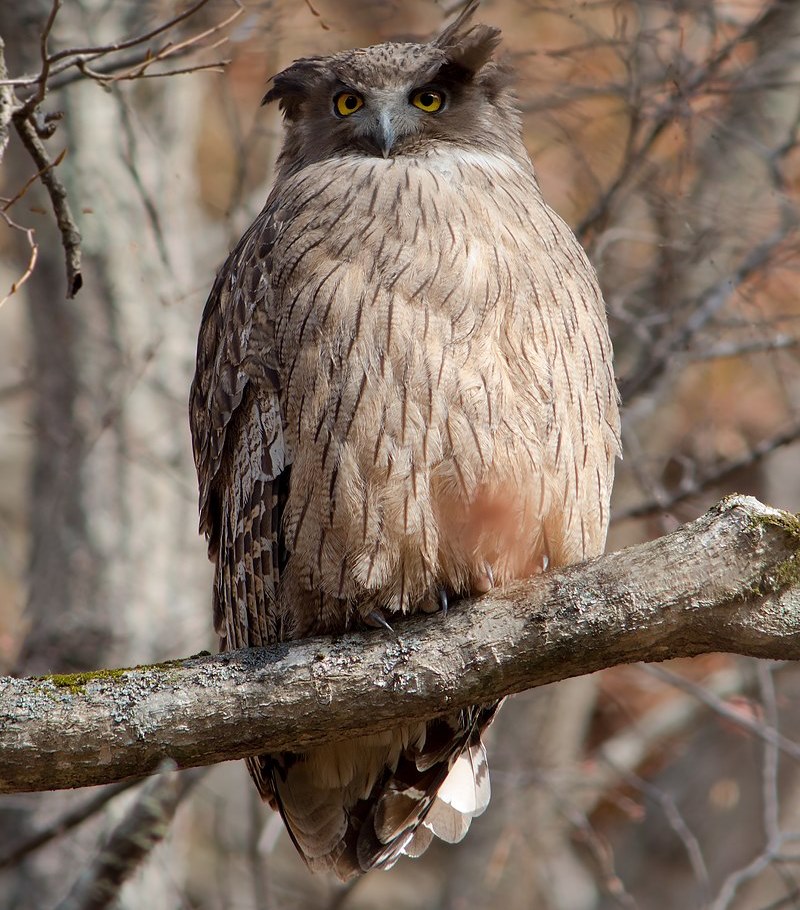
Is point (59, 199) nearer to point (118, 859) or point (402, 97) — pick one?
point (402, 97)

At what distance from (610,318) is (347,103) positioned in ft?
5.80

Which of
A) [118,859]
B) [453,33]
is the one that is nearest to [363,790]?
[118,859]

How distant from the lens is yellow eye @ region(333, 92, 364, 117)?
3984mm

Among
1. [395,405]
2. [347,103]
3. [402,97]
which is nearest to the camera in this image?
[395,405]

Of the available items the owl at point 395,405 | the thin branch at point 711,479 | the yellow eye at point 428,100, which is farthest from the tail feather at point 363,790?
the yellow eye at point 428,100

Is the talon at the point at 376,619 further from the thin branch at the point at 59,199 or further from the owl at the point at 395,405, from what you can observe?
the thin branch at the point at 59,199

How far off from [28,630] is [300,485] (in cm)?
305

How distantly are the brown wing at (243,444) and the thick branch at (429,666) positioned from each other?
547mm

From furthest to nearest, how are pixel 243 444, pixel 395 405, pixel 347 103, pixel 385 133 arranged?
pixel 347 103, pixel 385 133, pixel 243 444, pixel 395 405

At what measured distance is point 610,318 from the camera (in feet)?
17.4

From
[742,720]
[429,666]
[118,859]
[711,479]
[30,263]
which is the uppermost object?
[30,263]

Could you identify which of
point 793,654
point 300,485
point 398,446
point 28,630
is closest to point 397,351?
point 398,446

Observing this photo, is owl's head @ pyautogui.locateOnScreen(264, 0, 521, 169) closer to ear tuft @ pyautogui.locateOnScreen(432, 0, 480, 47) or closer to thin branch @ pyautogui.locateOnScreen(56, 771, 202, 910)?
ear tuft @ pyautogui.locateOnScreen(432, 0, 480, 47)

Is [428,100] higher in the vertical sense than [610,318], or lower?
higher
